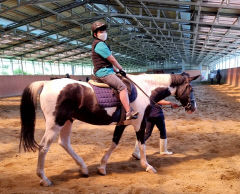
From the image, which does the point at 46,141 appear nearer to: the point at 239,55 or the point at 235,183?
the point at 235,183

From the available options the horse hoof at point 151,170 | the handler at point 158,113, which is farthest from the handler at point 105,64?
the horse hoof at point 151,170

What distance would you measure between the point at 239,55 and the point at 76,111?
26348mm

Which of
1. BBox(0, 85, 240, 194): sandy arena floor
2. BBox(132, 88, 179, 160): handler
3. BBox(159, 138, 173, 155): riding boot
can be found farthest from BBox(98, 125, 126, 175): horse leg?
BBox(159, 138, 173, 155): riding boot

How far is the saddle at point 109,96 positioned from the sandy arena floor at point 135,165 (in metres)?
0.92

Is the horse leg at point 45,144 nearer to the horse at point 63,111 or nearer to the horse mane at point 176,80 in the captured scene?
the horse at point 63,111

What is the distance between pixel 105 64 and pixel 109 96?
466mm

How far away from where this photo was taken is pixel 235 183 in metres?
2.55

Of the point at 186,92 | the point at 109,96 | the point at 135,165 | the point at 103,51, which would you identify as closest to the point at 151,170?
the point at 135,165

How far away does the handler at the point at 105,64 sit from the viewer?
2.80 meters

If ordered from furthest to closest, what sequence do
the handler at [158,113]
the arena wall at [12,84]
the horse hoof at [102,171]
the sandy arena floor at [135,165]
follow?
the arena wall at [12,84]
the handler at [158,113]
the horse hoof at [102,171]
the sandy arena floor at [135,165]

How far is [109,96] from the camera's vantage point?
9.49 ft

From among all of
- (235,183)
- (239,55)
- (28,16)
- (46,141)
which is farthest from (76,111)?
(239,55)

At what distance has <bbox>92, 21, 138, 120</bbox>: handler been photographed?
280 centimetres

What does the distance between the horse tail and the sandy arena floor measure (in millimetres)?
538
